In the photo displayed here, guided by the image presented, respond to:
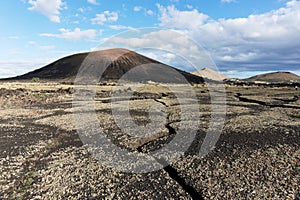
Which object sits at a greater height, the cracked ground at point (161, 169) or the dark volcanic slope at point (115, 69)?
the dark volcanic slope at point (115, 69)

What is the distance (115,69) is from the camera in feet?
390

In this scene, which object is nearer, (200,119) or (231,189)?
(231,189)

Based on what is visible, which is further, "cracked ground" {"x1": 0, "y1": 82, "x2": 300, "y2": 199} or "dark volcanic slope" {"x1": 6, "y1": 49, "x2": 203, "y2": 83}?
"dark volcanic slope" {"x1": 6, "y1": 49, "x2": 203, "y2": 83}

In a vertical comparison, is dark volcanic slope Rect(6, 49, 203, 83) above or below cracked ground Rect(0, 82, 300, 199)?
above

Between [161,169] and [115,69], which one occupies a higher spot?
[115,69]

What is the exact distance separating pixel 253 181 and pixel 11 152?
357 inches

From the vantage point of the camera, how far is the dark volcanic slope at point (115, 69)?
106 m

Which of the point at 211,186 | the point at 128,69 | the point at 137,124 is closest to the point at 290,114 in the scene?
the point at 137,124

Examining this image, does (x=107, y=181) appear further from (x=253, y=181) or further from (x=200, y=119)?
(x=200, y=119)

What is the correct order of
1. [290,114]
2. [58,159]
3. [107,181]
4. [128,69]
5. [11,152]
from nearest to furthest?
[107,181] < [58,159] < [11,152] < [290,114] < [128,69]

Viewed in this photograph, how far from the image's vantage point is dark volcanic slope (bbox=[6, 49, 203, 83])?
4188 inches

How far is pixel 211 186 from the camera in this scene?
782 centimetres

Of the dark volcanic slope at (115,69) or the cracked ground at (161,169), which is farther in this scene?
the dark volcanic slope at (115,69)

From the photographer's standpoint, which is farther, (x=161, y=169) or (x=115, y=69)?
(x=115, y=69)
